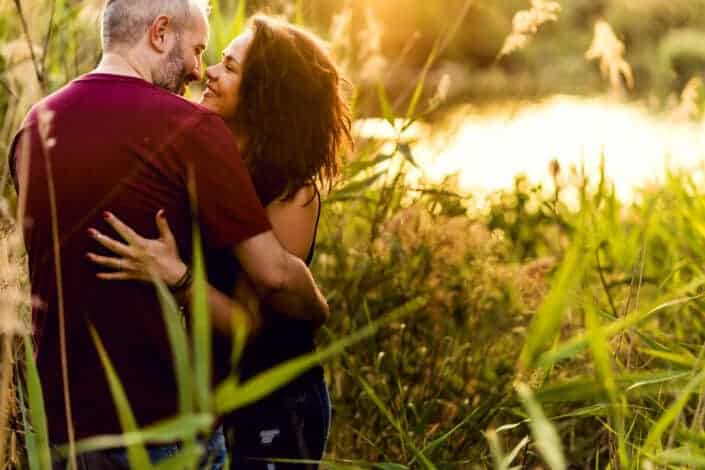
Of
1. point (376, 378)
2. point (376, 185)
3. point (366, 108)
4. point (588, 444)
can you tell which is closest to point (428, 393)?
point (376, 378)

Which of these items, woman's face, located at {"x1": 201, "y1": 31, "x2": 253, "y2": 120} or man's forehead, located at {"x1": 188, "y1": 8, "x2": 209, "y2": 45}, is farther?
woman's face, located at {"x1": 201, "y1": 31, "x2": 253, "y2": 120}

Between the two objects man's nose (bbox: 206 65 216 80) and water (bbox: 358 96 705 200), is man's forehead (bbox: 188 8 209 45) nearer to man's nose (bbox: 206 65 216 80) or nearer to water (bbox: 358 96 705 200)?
man's nose (bbox: 206 65 216 80)

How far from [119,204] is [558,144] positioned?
8.63 meters

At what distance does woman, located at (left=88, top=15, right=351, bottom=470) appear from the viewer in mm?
2104

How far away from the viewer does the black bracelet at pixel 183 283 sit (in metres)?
1.83

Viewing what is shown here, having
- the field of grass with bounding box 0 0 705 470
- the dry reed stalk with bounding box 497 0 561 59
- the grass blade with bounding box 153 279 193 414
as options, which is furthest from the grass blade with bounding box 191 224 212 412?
the dry reed stalk with bounding box 497 0 561 59

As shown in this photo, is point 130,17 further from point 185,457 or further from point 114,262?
point 185,457

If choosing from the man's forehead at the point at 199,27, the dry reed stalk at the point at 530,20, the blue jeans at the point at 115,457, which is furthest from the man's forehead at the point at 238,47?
the dry reed stalk at the point at 530,20

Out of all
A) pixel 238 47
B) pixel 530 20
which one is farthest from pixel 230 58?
pixel 530 20

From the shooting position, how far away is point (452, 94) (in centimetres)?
1747

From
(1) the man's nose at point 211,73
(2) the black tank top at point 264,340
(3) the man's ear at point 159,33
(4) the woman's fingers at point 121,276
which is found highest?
(3) the man's ear at point 159,33

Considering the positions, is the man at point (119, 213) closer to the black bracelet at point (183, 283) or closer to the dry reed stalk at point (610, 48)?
the black bracelet at point (183, 283)

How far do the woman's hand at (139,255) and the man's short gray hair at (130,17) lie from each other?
1.12 ft

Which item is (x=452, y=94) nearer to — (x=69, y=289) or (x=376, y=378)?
(x=376, y=378)
